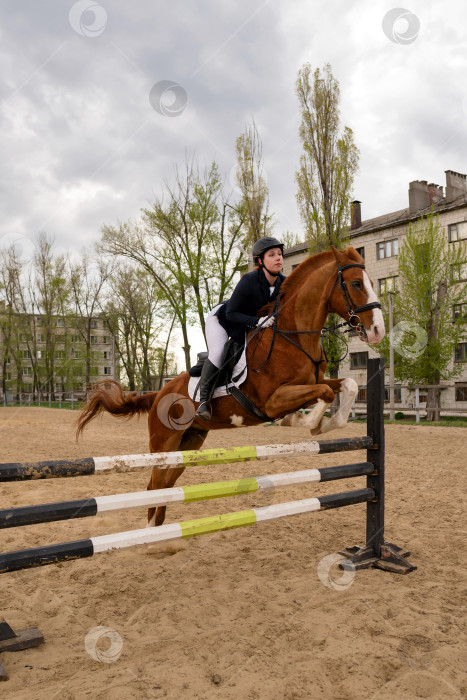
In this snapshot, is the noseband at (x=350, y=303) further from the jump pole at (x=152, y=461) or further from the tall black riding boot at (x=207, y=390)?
the tall black riding boot at (x=207, y=390)

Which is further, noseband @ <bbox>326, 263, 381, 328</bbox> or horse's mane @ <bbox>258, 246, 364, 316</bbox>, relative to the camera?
horse's mane @ <bbox>258, 246, 364, 316</bbox>

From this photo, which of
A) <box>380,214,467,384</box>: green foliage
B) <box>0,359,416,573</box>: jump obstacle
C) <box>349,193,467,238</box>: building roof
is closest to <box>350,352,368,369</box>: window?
<box>349,193,467,238</box>: building roof

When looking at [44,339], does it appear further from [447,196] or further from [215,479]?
[215,479]

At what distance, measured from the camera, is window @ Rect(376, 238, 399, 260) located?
3000 centimetres

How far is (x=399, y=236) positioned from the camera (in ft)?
97.1

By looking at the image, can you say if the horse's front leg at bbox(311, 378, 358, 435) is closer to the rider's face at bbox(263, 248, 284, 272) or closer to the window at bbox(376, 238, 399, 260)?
the rider's face at bbox(263, 248, 284, 272)

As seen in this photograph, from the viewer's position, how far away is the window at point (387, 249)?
3000cm

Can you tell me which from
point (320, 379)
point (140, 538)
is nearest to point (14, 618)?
point (140, 538)

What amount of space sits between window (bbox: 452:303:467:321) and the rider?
1942 cm

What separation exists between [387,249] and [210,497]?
29745 millimetres

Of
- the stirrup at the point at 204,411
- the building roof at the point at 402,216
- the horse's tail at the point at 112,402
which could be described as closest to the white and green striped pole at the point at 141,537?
the stirrup at the point at 204,411

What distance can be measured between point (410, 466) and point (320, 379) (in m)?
5.25

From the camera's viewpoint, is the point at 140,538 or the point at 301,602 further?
the point at 301,602

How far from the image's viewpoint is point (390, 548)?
389 centimetres
